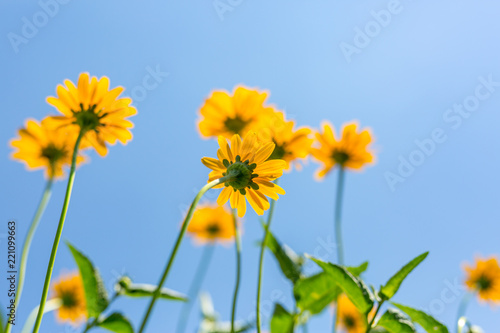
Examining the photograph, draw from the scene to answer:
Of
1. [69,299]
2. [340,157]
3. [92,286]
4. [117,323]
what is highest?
[340,157]

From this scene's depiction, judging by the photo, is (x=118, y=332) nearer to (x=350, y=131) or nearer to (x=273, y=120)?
(x=273, y=120)

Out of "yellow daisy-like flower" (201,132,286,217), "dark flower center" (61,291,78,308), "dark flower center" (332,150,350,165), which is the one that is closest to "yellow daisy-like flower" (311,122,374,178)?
"dark flower center" (332,150,350,165)

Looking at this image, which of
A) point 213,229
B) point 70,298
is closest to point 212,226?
point 213,229

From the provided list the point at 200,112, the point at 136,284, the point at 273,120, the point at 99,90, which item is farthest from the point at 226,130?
the point at 136,284

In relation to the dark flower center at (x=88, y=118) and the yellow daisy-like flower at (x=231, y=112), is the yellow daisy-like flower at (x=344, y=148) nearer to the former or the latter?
the yellow daisy-like flower at (x=231, y=112)

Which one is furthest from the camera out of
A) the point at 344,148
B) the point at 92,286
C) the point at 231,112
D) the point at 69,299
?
the point at 69,299

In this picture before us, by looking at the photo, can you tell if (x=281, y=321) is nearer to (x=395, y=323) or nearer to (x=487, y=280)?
(x=395, y=323)
